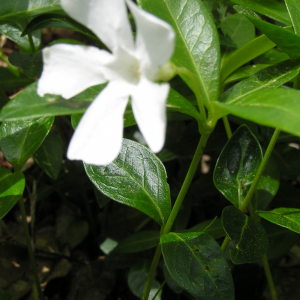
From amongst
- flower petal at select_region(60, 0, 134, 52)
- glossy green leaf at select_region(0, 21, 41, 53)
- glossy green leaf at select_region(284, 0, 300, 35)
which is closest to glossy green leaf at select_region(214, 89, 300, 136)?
flower petal at select_region(60, 0, 134, 52)

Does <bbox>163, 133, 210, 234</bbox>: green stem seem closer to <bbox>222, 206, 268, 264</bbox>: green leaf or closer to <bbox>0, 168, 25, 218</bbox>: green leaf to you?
<bbox>222, 206, 268, 264</bbox>: green leaf

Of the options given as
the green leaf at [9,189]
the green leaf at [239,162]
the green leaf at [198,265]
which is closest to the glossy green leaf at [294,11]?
the green leaf at [239,162]

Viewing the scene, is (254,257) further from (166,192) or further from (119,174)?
(119,174)

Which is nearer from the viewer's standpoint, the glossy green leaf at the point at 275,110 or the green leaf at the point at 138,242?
the glossy green leaf at the point at 275,110

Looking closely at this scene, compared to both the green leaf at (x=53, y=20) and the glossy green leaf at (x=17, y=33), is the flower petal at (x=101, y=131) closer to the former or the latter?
the green leaf at (x=53, y=20)

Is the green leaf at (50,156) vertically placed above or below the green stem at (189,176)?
below

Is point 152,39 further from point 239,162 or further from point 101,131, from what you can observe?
point 239,162

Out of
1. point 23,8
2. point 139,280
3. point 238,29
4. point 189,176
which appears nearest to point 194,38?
point 189,176
